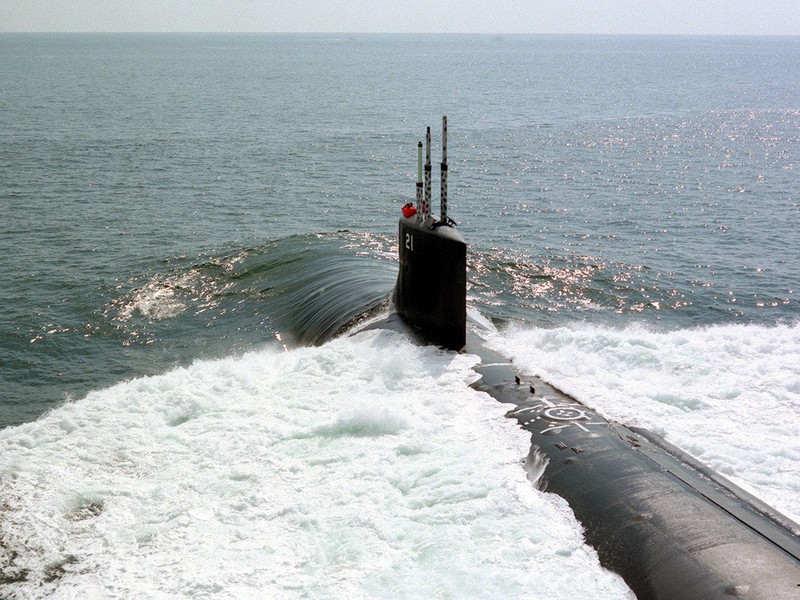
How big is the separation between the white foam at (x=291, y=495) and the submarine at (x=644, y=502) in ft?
1.07

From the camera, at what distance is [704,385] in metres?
15.5

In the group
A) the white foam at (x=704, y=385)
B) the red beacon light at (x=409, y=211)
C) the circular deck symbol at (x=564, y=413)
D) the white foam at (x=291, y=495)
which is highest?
the red beacon light at (x=409, y=211)

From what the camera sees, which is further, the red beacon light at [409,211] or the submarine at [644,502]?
the red beacon light at [409,211]

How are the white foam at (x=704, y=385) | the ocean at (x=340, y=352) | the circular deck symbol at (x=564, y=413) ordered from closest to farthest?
the ocean at (x=340, y=352) → the white foam at (x=704, y=385) → the circular deck symbol at (x=564, y=413)

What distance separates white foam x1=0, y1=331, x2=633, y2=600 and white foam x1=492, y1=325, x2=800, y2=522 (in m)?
2.10

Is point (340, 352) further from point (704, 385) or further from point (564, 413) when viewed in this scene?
point (704, 385)

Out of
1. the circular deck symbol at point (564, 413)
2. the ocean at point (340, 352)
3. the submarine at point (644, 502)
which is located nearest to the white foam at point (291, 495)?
the ocean at point (340, 352)

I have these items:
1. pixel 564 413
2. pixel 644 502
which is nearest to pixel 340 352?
pixel 564 413

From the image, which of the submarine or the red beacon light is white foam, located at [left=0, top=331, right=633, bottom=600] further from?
the red beacon light

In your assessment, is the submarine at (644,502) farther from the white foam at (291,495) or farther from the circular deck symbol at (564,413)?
the white foam at (291,495)

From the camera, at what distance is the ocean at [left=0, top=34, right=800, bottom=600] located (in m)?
10.8

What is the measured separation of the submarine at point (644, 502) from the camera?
9.08 m

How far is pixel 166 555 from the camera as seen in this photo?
10.8 m

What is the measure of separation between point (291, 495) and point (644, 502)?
15.0 ft
